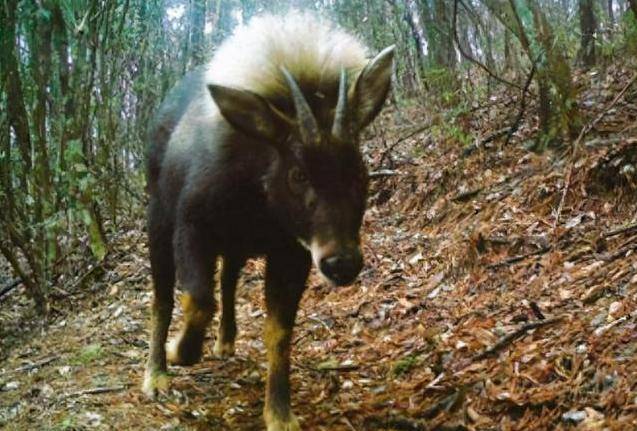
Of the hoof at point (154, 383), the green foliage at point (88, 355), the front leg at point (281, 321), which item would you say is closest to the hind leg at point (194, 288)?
the front leg at point (281, 321)

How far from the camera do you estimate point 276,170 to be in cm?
396

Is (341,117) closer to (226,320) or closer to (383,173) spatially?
(226,320)

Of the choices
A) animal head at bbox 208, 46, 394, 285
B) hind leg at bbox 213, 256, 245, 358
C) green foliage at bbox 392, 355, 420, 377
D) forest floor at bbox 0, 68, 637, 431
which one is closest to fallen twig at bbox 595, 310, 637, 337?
forest floor at bbox 0, 68, 637, 431

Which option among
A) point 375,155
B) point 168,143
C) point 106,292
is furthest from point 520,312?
point 375,155

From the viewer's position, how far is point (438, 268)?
6.93 meters

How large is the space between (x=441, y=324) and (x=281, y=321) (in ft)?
5.16

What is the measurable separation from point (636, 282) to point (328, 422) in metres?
2.01

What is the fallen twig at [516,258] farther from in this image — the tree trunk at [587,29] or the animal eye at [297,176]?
the tree trunk at [587,29]

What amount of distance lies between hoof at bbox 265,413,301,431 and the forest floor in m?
0.21

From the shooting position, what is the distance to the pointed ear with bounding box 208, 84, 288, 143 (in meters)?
3.88

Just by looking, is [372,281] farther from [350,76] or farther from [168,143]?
[350,76]

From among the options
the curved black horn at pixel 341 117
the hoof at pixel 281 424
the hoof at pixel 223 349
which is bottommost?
the hoof at pixel 223 349

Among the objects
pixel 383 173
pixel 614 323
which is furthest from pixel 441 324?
pixel 383 173

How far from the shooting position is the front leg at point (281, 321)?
4.43 metres
